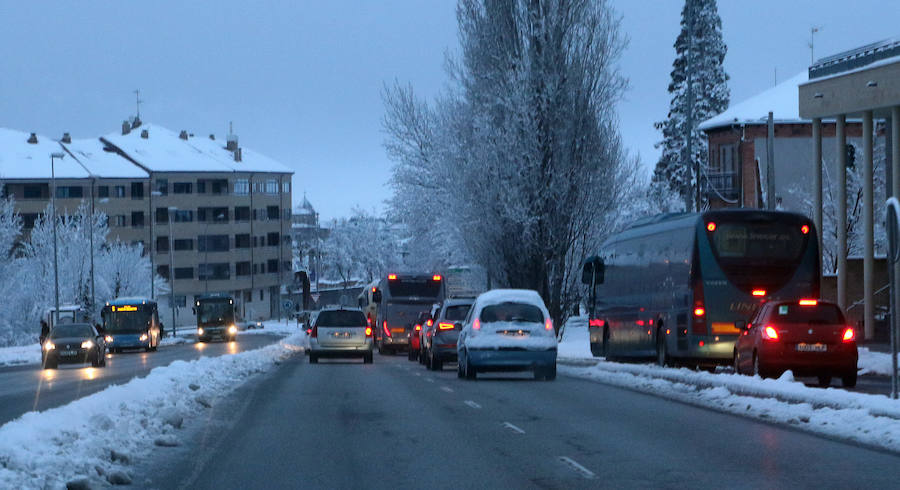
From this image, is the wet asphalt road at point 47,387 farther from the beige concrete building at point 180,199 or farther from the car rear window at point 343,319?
the beige concrete building at point 180,199

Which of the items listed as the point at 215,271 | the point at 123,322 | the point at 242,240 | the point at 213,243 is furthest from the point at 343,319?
the point at 242,240

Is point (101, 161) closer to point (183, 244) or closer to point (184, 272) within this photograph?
point (183, 244)

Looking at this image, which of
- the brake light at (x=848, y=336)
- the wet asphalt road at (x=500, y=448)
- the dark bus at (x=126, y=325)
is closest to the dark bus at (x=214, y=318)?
the dark bus at (x=126, y=325)

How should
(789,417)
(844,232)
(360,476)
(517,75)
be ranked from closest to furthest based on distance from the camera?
1. (360,476)
2. (789,417)
3. (844,232)
4. (517,75)

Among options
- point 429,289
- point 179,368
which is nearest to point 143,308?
point 429,289

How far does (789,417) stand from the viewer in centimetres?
1814

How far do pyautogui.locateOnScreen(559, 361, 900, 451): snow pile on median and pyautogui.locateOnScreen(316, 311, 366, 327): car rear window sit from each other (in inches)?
643

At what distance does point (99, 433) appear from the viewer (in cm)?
1498

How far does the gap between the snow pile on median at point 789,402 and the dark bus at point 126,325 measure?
49.3 metres

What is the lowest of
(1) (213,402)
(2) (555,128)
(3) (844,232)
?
(1) (213,402)

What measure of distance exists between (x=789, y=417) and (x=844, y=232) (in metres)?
28.2

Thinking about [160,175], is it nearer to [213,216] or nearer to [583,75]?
[213,216]

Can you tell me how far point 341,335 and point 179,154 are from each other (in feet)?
336

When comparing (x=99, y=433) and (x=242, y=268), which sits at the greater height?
(x=242, y=268)
